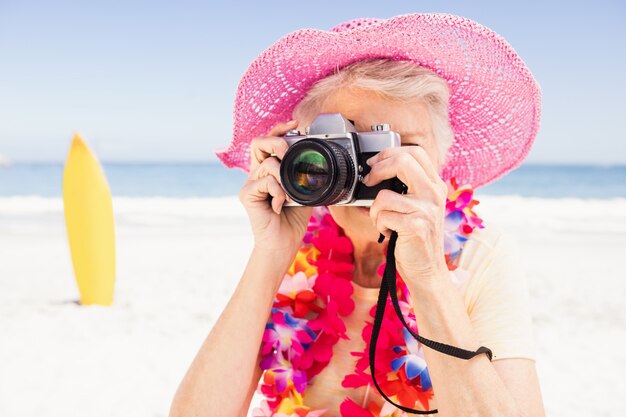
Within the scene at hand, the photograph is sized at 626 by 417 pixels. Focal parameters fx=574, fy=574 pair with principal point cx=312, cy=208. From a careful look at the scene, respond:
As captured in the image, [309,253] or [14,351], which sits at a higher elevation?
[309,253]

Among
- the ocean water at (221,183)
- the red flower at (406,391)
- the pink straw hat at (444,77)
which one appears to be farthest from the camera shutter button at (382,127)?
the ocean water at (221,183)

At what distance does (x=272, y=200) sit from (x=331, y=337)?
0.36 metres

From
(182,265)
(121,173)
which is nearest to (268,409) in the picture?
(182,265)

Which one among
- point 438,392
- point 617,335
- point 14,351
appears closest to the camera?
point 438,392

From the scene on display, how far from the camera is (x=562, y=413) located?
7.14ft

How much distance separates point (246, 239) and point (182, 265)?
1587 mm

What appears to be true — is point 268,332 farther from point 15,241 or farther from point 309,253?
point 15,241

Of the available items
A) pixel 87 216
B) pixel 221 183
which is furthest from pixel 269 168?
pixel 221 183

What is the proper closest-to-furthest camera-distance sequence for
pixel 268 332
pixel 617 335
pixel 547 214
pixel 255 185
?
pixel 255 185 < pixel 268 332 < pixel 617 335 < pixel 547 214

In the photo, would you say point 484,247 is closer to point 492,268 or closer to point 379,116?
point 492,268

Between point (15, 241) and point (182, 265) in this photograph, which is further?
point (15, 241)

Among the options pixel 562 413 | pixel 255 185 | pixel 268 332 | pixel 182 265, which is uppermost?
pixel 255 185

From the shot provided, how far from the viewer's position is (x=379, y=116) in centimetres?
118

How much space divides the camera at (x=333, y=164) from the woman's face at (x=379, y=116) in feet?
0.26
